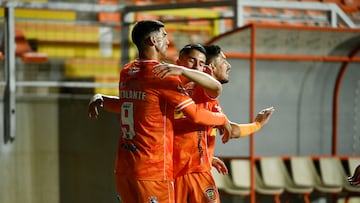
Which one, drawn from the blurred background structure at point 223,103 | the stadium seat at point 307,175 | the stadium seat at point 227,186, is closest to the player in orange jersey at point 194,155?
the blurred background structure at point 223,103

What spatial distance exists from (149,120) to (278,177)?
11.6 ft

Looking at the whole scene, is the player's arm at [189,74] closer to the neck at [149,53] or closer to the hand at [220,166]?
the neck at [149,53]

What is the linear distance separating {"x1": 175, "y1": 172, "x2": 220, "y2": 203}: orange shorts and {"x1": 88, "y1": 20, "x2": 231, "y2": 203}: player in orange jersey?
30 cm

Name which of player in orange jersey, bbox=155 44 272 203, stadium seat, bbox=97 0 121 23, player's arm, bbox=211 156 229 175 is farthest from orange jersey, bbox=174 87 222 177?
stadium seat, bbox=97 0 121 23

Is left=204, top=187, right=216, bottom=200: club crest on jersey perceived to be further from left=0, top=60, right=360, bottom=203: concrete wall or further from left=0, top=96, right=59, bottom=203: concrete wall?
left=0, top=96, right=59, bottom=203: concrete wall

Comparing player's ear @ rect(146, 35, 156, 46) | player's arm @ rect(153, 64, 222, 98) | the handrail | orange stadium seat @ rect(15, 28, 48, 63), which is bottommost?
player's arm @ rect(153, 64, 222, 98)

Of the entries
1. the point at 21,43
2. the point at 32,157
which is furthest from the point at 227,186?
the point at 21,43

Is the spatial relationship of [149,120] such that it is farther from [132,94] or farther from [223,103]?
[223,103]

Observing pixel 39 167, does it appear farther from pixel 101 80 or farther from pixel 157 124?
pixel 157 124

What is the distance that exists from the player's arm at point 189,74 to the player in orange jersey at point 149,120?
13 cm

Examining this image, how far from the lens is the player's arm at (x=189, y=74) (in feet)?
15.3

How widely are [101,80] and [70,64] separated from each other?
391 mm

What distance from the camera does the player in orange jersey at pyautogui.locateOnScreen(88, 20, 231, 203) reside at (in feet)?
16.1

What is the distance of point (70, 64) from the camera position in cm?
819
